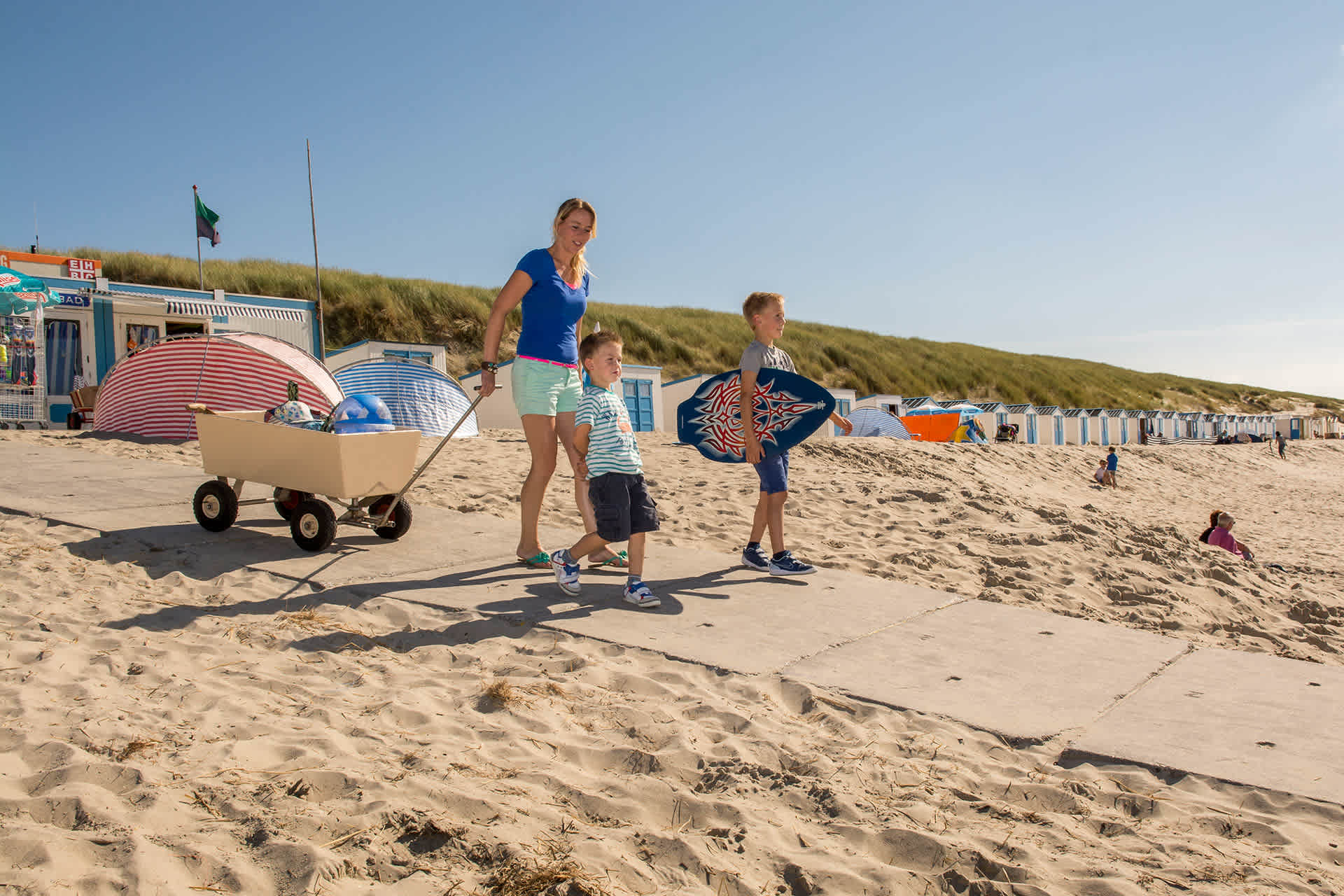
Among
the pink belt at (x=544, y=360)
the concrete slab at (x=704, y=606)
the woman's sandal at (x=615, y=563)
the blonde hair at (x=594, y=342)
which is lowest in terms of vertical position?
the concrete slab at (x=704, y=606)

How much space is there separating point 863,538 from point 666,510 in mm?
1633

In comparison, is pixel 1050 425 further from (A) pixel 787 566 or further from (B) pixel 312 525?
(B) pixel 312 525

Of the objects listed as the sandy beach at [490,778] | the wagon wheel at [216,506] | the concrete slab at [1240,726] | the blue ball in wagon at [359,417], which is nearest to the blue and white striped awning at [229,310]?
the wagon wheel at [216,506]

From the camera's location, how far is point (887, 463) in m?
12.5

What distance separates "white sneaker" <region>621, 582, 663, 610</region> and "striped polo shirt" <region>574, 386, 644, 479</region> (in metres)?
0.57

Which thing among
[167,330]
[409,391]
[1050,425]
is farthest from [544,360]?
[1050,425]

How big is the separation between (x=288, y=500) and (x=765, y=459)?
3003 mm

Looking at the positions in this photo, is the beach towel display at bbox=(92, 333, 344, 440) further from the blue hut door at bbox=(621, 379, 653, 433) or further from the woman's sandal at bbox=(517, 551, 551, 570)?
the blue hut door at bbox=(621, 379, 653, 433)

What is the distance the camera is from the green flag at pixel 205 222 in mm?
20109

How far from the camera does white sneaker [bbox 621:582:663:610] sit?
4230 millimetres

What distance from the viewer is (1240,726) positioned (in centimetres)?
298

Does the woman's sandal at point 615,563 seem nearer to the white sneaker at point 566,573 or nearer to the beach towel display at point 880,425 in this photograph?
the white sneaker at point 566,573

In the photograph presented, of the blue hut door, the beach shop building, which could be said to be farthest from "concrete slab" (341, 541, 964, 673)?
the blue hut door

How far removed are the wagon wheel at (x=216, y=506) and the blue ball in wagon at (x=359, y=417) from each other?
0.84 metres
